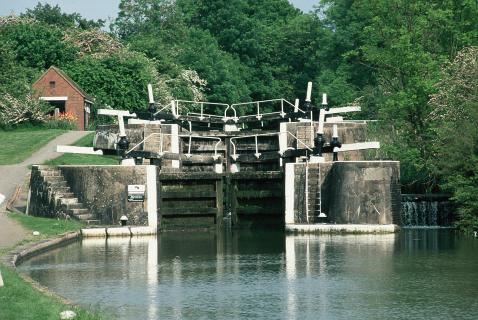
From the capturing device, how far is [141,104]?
6644cm

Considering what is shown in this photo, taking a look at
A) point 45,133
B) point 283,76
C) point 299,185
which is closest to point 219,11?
point 283,76

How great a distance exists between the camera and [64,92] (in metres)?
65.8

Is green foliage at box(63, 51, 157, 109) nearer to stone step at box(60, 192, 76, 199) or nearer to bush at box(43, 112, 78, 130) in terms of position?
bush at box(43, 112, 78, 130)

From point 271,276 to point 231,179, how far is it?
55.5ft

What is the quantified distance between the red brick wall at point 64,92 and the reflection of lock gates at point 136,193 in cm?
2855

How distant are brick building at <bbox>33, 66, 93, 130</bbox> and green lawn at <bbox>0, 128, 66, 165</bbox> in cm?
524

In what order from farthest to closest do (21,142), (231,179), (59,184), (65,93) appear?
(65,93) → (21,142) → (231,179) → (59,184)

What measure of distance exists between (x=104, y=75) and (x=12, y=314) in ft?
164

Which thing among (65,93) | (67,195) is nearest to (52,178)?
(67,195)

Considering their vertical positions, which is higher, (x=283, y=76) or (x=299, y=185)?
(x=283, y=76)

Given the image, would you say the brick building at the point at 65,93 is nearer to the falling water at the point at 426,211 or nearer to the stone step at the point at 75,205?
the falling water at the point at 426,211

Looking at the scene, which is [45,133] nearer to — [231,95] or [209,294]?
[231,95]

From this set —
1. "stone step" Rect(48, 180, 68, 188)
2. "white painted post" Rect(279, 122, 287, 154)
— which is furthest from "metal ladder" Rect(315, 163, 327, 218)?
"stone step" Rect(48, 180, 68, 188)

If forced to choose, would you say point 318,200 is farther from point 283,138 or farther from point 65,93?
point 65,93
